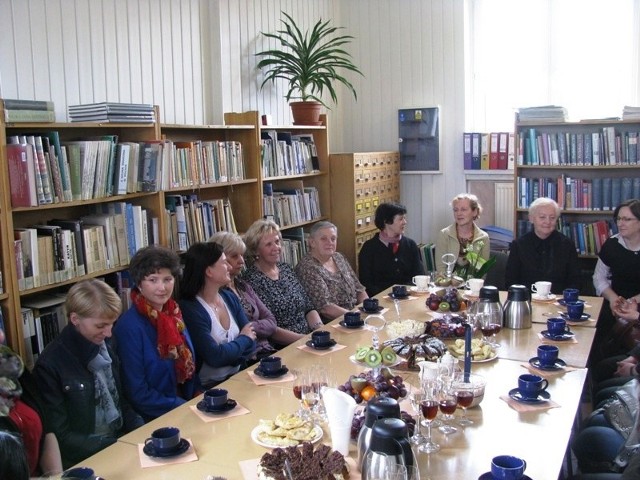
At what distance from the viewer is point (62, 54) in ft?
11.5

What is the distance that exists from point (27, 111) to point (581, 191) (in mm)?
4163

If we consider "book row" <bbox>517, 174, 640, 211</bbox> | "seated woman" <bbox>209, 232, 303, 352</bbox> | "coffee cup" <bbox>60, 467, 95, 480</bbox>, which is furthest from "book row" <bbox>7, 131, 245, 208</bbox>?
"book row" <bbox>517, 174, 640, 211</bbox>

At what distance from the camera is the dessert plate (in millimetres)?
2242

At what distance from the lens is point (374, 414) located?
1.78 m

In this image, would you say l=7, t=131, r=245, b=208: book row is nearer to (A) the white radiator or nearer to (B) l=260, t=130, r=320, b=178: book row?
(B) l=260, t=130, r=320, b=178: book row

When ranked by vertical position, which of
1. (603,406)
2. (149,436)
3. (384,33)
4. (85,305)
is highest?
(384,33)

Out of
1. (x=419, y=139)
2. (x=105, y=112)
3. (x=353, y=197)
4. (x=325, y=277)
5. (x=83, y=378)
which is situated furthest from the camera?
(x=419, y=139)

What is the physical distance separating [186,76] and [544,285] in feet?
8.63

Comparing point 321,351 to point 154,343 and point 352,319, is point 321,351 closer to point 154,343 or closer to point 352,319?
point 352,319

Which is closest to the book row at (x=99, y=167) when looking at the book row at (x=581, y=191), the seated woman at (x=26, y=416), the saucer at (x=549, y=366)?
the seated woman at (x=26, y=416)

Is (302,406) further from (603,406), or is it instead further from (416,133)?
(416,133)

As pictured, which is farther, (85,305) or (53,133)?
(53,133)

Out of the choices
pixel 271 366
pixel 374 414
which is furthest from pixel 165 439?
pixel 271 366

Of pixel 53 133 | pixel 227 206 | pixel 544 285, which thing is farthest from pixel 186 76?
pixel 544 285
